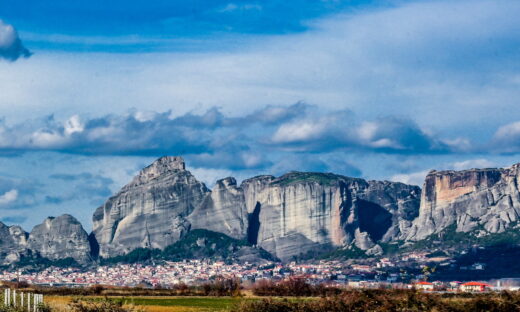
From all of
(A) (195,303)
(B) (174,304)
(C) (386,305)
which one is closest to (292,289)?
(A) (195,303)

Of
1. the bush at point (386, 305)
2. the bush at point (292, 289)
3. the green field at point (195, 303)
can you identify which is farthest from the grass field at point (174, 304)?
the bush at point (292, 289)

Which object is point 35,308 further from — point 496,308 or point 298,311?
point 496,308

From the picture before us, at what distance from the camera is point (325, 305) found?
6856cm

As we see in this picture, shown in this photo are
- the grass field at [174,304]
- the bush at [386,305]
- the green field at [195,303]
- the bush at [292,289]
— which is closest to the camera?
the bush at [386,305]

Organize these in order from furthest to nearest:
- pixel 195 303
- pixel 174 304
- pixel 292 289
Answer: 1. pixel 292 289
2. pixel 195 303
3. pixel 174 304

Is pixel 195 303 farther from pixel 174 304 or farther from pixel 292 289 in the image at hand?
pixel 292 289

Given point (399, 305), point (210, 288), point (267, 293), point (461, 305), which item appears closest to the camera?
point (399, 305)

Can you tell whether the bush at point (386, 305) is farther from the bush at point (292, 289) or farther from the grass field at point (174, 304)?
the bush at point (292, 289)

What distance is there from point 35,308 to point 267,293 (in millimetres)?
65110

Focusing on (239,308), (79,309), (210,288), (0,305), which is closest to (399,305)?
(239,308)

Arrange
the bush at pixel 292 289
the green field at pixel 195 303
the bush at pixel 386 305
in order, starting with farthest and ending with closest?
the bush at pixel 292 289
the green field at pixel 195 303
the bush at pixel 386 305

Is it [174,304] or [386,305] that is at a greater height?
[386,305]

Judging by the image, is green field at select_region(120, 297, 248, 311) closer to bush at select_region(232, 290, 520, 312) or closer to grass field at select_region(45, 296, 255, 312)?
grass field at select_region(45, 296, 255, 312)

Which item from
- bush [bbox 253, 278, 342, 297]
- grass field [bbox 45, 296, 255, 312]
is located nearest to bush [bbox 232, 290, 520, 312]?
grass field [bbox 45, 296, 255, 312]
